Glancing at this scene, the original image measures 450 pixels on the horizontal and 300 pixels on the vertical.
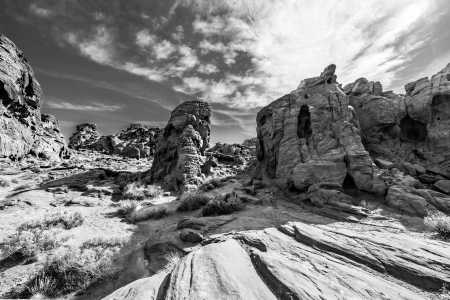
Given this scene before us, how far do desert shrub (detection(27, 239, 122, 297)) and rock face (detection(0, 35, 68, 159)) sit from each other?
29.3 metres

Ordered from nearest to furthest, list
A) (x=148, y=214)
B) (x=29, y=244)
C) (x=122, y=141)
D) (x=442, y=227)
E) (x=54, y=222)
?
1. (x=442, y=227)
2. (x=29, y=244)
3. (x=54, y=222)
4. (x=148, y=214)
5. (x=122, y=141)

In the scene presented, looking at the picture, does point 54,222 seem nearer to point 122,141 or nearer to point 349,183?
point 349,183

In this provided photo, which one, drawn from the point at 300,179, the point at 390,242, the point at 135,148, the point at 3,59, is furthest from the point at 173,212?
the point at 135,148

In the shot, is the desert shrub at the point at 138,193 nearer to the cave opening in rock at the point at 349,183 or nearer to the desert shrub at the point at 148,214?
the desert shrub at the point at 148,214

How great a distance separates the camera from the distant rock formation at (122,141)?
64812mm

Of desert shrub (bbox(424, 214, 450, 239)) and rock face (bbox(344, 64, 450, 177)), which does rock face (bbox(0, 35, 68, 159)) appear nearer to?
desert shrub (bbox(424, 214, 450, 239))

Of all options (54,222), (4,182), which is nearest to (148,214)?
(54,222)

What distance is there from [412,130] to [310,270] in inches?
839

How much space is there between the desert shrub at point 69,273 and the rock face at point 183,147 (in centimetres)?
1325

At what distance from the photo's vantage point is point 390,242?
256 inches

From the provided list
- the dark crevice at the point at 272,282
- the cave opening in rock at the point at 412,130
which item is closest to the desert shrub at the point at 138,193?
the dark crevice at the point at 272,282

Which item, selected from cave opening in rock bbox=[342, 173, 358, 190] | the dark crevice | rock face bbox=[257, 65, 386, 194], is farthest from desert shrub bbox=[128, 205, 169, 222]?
cave opening in rock bbox=[342, 173, 358, 190]

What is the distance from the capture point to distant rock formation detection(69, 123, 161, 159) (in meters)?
64.8

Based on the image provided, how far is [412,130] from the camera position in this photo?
18.2 m
